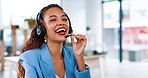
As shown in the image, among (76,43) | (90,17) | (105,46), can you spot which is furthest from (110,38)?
(76,43)

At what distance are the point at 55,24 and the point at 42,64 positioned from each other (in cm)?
20

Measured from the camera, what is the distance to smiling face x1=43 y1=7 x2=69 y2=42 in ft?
3.68

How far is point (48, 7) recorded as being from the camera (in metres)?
1.17

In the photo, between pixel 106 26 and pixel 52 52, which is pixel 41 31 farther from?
pixel 106 26

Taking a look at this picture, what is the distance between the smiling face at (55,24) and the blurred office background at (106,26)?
5056 millimetres

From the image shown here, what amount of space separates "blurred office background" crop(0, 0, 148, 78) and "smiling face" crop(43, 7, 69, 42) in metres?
5.06

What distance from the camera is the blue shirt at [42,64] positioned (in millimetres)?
1129

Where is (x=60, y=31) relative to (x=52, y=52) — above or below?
above

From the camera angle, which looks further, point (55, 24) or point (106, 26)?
point (106, 26)

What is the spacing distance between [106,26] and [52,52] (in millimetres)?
6964

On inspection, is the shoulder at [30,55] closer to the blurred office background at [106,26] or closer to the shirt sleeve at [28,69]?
the shirt sleeve at [28,69]

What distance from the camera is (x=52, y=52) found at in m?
1.20

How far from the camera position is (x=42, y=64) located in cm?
115

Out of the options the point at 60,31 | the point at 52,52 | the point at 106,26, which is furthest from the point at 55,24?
the point at 106,26
